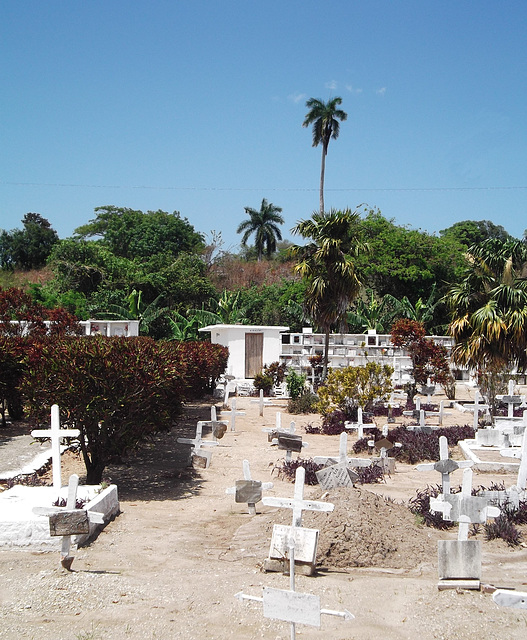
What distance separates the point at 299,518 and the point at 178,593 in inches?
50.1

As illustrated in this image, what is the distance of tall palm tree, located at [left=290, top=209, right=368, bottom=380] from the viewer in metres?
23.7

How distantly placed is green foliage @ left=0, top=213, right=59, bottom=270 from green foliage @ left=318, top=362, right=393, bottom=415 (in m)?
34.7

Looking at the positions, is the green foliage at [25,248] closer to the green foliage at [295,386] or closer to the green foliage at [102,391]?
the green foliage at [295,386]

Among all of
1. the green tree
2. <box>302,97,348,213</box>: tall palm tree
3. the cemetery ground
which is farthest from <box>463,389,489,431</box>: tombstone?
the green tree

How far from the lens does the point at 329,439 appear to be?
621 inches

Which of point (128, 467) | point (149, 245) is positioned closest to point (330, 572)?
point (128, 467)

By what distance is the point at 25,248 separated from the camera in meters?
46.3

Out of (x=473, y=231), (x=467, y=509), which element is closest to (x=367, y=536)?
(x=467, y=509)

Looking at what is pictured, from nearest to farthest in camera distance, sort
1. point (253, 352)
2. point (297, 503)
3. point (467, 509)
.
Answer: point (297, 503)
point (467, 509)
point (253, 352)

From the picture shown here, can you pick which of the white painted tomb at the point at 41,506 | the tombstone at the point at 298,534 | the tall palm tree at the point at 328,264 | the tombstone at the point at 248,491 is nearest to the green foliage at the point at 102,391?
the white painted tomb at the point at 41,506

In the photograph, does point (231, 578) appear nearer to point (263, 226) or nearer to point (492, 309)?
point (492, 309)

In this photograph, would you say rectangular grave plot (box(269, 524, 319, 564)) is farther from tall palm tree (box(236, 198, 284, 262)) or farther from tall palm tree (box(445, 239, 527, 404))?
tall palm tree (box(236, 198, 284, 262))

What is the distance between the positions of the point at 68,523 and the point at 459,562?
3.62m

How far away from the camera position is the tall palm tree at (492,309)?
595 inches
